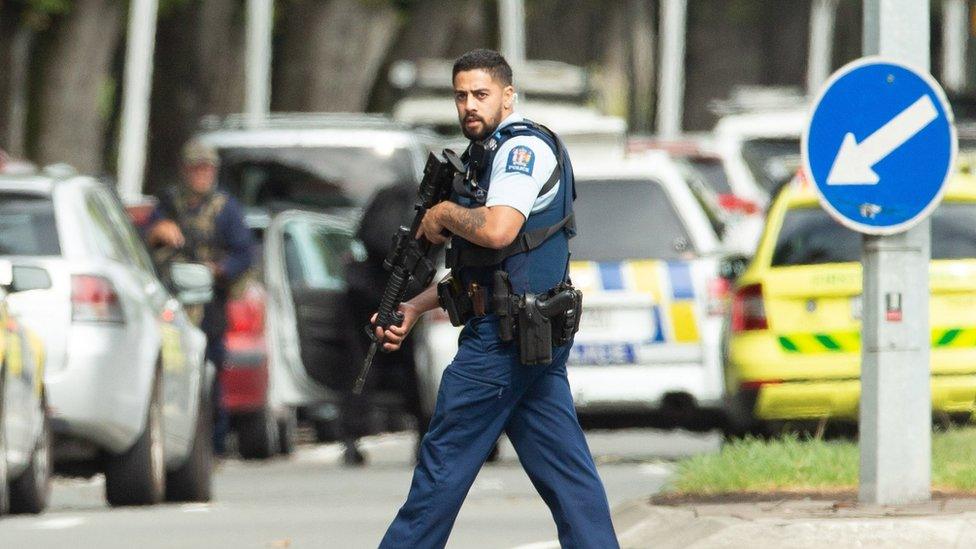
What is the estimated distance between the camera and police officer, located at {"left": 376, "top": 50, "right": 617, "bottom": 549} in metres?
8.40

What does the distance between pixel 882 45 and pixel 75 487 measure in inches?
274

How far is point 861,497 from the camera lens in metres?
10.5

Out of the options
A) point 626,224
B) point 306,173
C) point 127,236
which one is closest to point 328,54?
point 306,173

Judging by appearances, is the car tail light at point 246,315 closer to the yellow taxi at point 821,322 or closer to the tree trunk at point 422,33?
the yellow taxi at point 821,322

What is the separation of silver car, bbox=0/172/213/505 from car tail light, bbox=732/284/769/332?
301cm

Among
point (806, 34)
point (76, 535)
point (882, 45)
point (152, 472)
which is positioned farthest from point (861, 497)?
point (806, 34)

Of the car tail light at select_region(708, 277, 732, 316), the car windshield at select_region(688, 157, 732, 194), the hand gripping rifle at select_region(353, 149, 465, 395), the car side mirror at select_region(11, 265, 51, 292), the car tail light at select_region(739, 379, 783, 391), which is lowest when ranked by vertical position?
the car tail light at select_region(739, 379, 783, 391)

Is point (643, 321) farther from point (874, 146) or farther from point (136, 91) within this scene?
point (136, 91)

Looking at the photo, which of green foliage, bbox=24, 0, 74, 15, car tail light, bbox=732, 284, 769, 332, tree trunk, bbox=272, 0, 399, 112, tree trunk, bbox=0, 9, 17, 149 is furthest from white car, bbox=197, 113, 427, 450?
tree trunk, bbox=272, 0, 399, 112

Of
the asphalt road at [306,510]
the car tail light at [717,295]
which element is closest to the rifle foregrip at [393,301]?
the asphalt road at [306,510]

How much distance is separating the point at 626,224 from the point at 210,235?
2464mm

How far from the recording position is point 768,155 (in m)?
28.7

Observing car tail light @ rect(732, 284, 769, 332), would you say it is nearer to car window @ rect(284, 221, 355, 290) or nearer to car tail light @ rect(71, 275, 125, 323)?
car window @ rect(284, 221, 355, 290)

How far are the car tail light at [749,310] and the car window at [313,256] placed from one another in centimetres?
372
